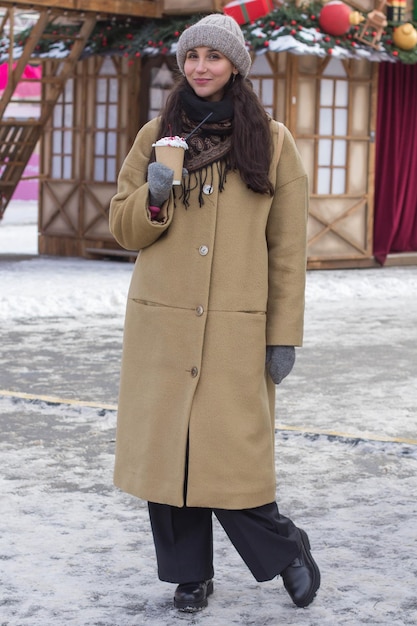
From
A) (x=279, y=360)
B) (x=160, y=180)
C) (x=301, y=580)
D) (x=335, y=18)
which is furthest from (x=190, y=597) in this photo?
(x=335, y=18)

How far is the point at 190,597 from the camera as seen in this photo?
357cm

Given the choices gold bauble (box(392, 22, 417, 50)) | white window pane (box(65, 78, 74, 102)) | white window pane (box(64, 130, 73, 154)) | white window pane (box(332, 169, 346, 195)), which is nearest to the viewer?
gold bauble (box(392, 22, 417, 50))

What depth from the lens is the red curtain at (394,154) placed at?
1441 cm

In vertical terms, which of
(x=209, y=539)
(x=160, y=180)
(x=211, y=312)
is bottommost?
(x=209, y=539)

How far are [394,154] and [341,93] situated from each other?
1.16 metres

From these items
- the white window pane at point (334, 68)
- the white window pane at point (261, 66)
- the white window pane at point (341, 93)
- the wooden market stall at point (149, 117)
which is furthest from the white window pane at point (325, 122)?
the white window pane at point (261, 66)

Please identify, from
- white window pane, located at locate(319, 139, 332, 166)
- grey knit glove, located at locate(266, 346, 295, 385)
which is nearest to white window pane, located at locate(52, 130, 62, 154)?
white window pane, located at locate(319, 139, 332, 166)

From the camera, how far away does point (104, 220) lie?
1452cm

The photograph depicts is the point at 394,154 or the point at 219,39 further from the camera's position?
the point at 394,154

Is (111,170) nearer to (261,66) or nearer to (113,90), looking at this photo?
(113,90)

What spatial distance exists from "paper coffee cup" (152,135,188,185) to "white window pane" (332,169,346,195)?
35.3 ft

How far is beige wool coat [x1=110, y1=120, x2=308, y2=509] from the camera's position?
341 cm

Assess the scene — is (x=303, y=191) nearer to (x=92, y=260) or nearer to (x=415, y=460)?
(x=415, y=460)

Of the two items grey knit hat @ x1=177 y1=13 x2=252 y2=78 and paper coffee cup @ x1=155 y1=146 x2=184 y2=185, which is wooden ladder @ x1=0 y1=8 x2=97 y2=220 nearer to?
grey knit hat @ x1=177 y1=13 x2=252 y2=78
